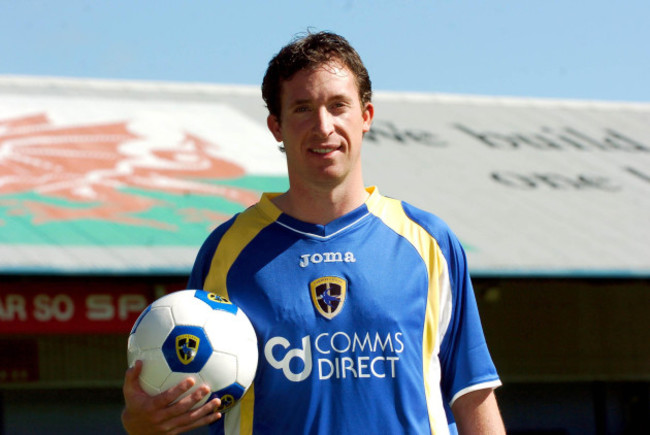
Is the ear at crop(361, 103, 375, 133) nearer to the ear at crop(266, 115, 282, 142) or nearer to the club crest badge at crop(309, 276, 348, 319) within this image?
the ear at crop(266, 115, 282, 142)

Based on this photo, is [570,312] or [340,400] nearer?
[340,400]

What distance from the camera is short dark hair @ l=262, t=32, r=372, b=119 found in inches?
107

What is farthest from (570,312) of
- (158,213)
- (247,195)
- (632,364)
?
(158,213)

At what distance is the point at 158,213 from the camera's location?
8758mm

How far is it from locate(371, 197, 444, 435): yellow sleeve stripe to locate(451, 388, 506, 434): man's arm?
0.11 meters

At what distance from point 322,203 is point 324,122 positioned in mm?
247

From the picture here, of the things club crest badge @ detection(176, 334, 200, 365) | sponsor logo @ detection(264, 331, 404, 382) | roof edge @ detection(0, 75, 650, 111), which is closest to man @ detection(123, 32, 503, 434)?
sponsor logo @ detection(264, 331, 404, 382)

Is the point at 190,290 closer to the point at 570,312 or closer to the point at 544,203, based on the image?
the point at 544,203

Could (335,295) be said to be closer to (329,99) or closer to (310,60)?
(329,99)

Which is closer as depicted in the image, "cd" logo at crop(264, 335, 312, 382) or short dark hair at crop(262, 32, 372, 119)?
"cd" logo at crop(264, 335, 312, 382)

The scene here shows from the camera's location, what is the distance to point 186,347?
2.74m

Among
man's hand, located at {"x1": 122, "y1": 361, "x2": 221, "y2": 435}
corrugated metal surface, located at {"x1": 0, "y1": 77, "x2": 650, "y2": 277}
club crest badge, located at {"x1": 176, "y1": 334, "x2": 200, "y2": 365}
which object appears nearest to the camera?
man's hand, located at {"x1": 122, "y1": 361, "x2": 221, "y2": 435}

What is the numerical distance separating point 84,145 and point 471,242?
396cm

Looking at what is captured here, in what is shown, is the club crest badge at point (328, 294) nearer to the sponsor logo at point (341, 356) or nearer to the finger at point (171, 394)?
the sponsor logo at point (341, 356)
